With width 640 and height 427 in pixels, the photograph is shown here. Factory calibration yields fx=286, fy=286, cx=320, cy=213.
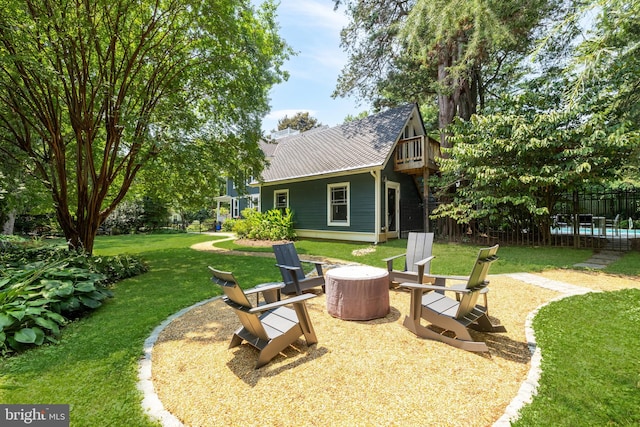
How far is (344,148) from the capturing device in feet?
45.5

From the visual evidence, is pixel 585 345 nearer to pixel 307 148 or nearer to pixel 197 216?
pixel 307 148

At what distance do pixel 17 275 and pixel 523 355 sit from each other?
6828mm

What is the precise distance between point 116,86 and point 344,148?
9.09 m

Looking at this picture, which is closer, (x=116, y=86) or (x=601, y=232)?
(x=116, y=86)

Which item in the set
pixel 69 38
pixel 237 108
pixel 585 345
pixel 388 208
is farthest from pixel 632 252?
pixel 69 38

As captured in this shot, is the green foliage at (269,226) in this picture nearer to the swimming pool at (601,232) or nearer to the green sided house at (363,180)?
the green sided house at (363,180)

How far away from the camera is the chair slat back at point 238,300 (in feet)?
8.58

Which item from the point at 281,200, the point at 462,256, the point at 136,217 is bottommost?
the point at 462,256

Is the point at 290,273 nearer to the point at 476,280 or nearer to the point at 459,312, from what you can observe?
the point at 459,312

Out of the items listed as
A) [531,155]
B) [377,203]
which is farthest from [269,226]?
[531,155]

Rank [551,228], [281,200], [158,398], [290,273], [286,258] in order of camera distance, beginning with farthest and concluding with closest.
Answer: [281,200] → [551,228] → [286,258] → [290,273] → [158,398]

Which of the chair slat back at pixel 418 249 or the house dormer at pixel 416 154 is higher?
the house dormer at pixel 416 154

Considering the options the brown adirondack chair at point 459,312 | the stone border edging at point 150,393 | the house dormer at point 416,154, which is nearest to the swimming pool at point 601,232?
the house dormer at point 416,154

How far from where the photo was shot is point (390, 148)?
11.8m
